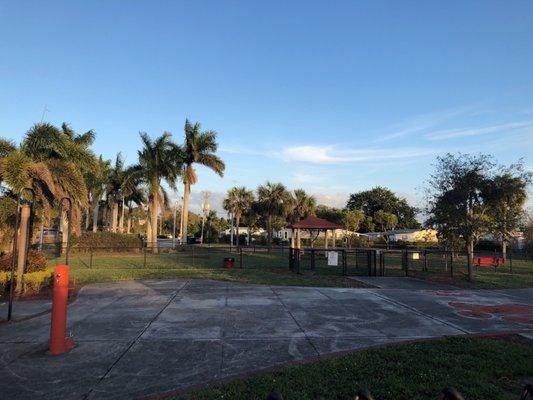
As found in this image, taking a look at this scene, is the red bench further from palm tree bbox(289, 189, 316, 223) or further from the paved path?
palm tree bbox(289, 189, 316, 223)

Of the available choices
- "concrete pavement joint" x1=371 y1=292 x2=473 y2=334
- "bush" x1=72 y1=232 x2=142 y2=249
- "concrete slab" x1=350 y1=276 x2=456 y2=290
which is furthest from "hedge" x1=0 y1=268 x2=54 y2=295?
"bush" x1=72 y1=232 x2=142 y2=249

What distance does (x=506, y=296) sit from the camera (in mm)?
14086

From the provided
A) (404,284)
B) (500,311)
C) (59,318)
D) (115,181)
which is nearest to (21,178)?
(59,318)

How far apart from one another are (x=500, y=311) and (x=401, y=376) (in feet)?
22.3

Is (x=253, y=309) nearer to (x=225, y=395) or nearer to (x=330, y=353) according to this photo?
(x=330, y=353)

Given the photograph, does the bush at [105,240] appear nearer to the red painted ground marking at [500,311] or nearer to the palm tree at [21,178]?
the palm tree at [21,178]

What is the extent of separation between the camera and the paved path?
5777 millimetres

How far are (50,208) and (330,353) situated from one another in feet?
39.9

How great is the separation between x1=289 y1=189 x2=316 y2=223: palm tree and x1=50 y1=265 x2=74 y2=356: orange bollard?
5006 cm

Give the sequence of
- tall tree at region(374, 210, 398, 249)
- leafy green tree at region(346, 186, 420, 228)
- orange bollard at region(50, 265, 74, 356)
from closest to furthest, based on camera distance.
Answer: orange bollard at region(50, 265, 74, 356) → tall tree at region(374, 210, 398, 249) → leafy green tree at region(346, 186, 420, 228)

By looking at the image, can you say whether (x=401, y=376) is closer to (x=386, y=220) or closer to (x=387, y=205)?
(x=386, y=220)

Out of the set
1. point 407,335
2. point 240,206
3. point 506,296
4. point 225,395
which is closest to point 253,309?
point 407,335

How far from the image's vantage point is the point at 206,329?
8.45m

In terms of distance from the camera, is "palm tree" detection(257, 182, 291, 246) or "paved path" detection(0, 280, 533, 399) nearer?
"paved path" detection(0, 280, 533, 399)
